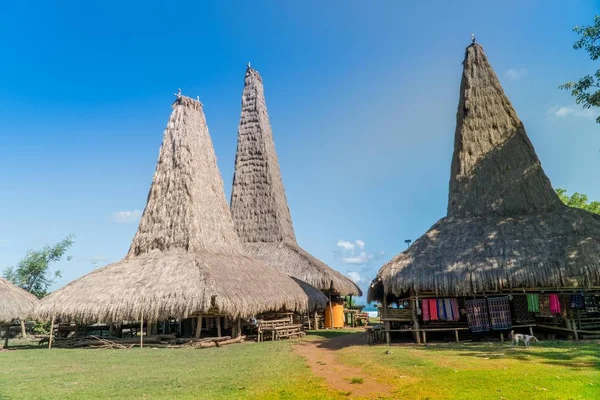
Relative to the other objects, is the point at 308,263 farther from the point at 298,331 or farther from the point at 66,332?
the point at 66,332

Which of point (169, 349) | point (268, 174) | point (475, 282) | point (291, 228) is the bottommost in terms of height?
point (169, 349)

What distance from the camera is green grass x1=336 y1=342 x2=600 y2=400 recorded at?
6805mm

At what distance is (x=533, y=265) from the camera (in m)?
13.6

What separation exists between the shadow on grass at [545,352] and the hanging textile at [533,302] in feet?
4.95

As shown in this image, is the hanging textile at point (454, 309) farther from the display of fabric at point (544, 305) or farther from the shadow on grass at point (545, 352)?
the display of fabric at point (544, 305)

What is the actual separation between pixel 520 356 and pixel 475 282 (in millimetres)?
3743

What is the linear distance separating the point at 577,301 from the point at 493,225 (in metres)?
3.85

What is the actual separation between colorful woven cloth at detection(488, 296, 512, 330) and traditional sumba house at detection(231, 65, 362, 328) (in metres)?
12.3

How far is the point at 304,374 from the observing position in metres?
9.01

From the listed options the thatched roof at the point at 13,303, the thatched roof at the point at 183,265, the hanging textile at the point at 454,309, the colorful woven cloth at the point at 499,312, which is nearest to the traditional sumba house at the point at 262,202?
the thatched roof at the point at 183,265

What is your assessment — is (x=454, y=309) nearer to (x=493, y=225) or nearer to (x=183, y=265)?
(x=493, y=225)

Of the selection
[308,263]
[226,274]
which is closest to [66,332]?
[226,274]

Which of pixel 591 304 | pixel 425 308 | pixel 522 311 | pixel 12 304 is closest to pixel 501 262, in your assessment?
pixel 522 311

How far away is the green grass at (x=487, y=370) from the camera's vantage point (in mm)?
6805
